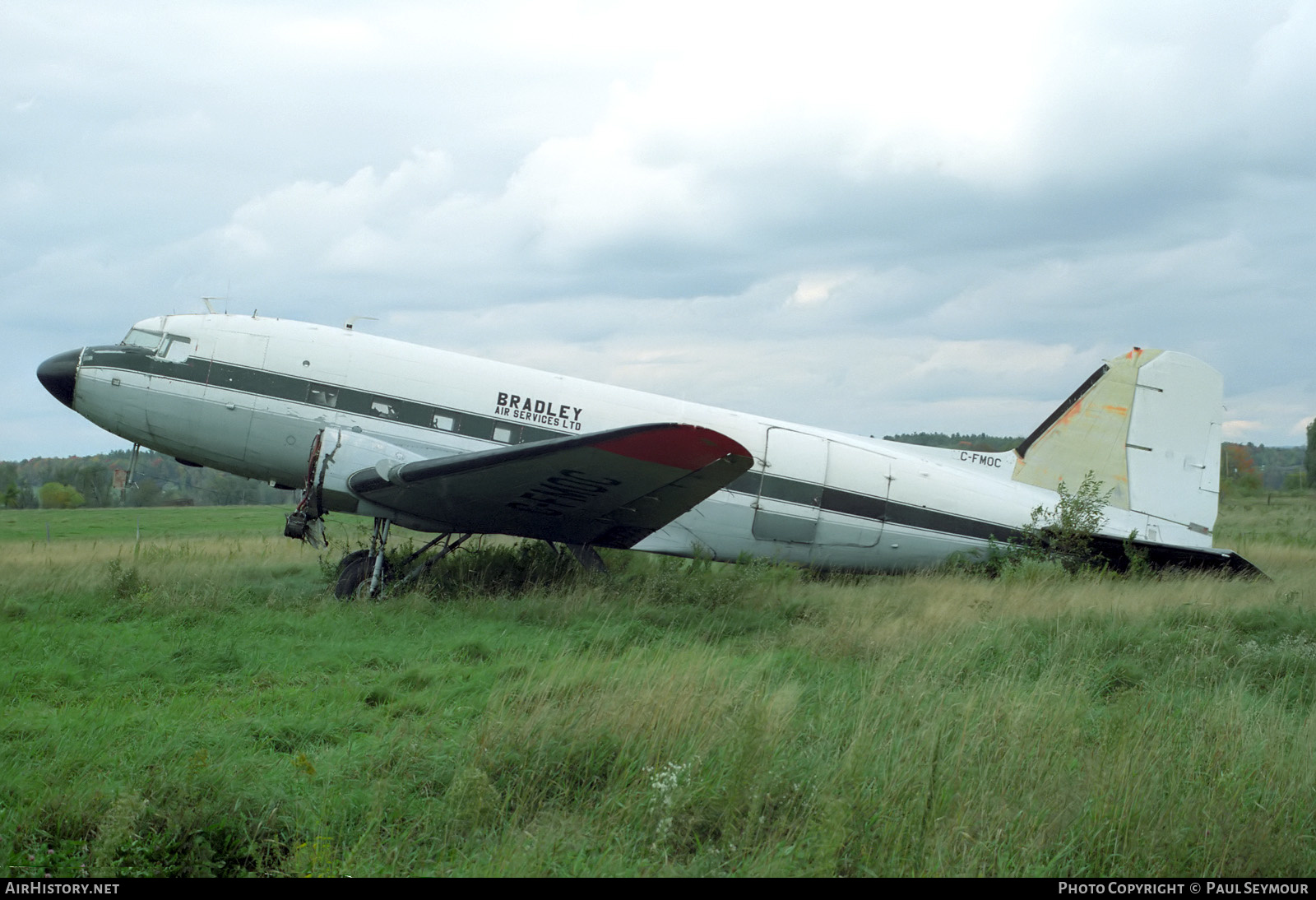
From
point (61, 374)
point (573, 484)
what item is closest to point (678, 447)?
point (573, 484)

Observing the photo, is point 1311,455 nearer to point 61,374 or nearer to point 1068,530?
point 1068,530

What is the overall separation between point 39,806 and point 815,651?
6.08m

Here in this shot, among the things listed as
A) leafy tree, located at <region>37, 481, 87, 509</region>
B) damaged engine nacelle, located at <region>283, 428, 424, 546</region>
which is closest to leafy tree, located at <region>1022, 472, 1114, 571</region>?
damaged engine nacelle, located at <region>283, 428, 424, 546</region>

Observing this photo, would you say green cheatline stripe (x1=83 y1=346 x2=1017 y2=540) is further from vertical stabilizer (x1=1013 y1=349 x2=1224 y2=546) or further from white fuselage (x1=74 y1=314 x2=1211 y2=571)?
vertical stabilizer (x1=1013 y1=349 x2=1224 y2=546)

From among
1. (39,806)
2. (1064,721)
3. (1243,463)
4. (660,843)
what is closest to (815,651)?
(1064,721)

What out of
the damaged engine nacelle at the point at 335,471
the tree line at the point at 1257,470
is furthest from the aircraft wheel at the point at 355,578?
the tree line at the point at 1257,470

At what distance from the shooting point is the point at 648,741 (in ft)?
15.3

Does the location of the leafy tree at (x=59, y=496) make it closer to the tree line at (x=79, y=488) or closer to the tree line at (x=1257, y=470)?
the tree line at (x=79, y=488)

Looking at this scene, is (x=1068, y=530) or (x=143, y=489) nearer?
(x=1068, y=530)

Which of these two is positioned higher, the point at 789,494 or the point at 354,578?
the point at 789,494

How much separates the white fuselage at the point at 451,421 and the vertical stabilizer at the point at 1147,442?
8.67ft

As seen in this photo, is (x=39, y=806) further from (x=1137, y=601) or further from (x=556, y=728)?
(x=1137, y=601)

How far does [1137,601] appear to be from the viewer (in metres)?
10.3

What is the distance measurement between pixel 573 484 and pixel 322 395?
396 centimetres
